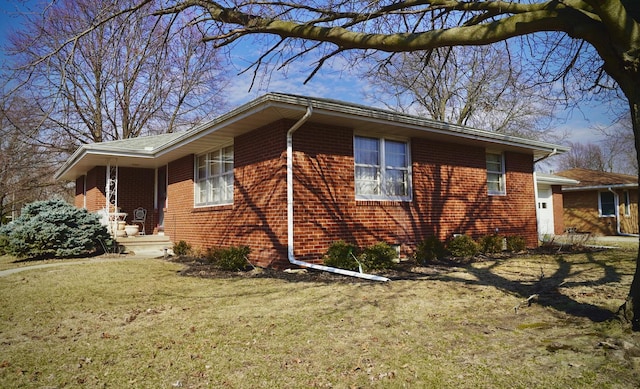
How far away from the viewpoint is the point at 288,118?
878cm

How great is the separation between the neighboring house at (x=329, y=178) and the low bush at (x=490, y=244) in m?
0.44

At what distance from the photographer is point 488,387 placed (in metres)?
3.15

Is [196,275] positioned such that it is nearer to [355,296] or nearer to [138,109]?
[355,296]

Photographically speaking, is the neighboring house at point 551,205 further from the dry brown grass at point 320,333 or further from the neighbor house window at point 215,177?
the neighbor house window at point 215,177

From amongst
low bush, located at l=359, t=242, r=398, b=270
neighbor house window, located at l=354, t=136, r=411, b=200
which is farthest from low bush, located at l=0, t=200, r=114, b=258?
low bush, located at l=359, t=242, r=398, b=270

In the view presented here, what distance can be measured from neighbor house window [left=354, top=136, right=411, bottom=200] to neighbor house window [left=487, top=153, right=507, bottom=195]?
376cm

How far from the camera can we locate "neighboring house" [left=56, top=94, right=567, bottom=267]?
883cm

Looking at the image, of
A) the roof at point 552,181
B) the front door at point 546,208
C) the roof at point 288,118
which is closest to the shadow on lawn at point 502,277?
the roof at point 288,118

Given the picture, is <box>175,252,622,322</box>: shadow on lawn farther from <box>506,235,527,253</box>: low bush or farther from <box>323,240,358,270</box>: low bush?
<box>506,235,527,253</box>: low bush

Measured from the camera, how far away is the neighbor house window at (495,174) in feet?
43.5

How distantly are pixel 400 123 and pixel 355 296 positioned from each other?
478cm

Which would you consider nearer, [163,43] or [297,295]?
[163,43]

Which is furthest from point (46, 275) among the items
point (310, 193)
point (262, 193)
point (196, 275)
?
point (310, 193)

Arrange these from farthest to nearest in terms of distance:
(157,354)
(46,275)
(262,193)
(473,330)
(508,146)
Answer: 1. (508,146)
2. (262,193)
3. (46,275)
4. (473,330)
5. (157,354)
